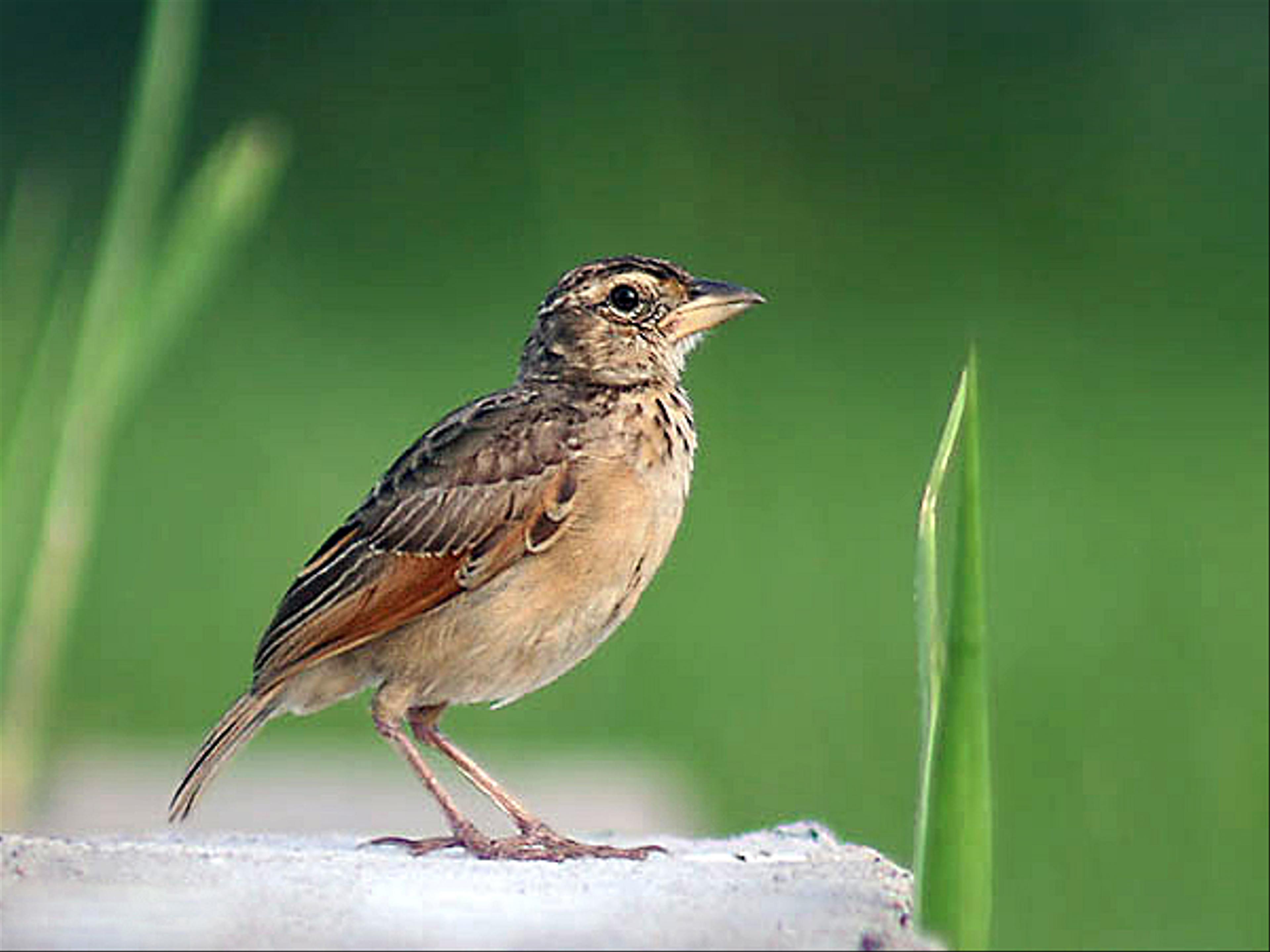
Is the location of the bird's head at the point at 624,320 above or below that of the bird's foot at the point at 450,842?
above

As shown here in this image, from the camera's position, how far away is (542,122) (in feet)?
45.5

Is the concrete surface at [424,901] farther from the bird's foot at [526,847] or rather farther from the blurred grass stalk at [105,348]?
the blurred grass stalk at [105,348]

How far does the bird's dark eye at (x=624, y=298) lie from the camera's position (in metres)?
4.05

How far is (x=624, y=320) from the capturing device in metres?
4.05

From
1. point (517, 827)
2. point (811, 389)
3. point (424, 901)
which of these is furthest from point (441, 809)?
point (811, 389)

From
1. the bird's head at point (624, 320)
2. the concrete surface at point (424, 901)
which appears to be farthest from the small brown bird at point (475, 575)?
the concrete surface at point (424, 901)

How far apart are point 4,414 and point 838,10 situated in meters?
11.3

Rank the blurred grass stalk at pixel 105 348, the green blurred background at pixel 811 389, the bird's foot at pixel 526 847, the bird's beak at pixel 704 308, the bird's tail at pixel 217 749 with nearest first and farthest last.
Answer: the bird's foot at pixel 526 847 < the blurred grass stalk at pixel 105 348 < the bird's tail at pixel 217 749 < the bird's beak at pixel 704 308 < the green blurred background at pixel 811 389

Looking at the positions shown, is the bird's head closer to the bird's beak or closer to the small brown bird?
the bird's beak

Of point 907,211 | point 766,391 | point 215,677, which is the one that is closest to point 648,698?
point 215,677

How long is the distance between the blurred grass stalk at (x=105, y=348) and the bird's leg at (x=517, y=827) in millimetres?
492

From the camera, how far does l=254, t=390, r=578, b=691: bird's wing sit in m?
3.61

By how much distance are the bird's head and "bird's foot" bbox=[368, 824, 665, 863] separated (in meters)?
0.77

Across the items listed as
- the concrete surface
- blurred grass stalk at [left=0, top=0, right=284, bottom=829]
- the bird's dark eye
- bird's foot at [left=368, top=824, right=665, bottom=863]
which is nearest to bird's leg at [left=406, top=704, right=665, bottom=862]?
bird's foot at [left=368, top=824, right=665, bottom=863]
